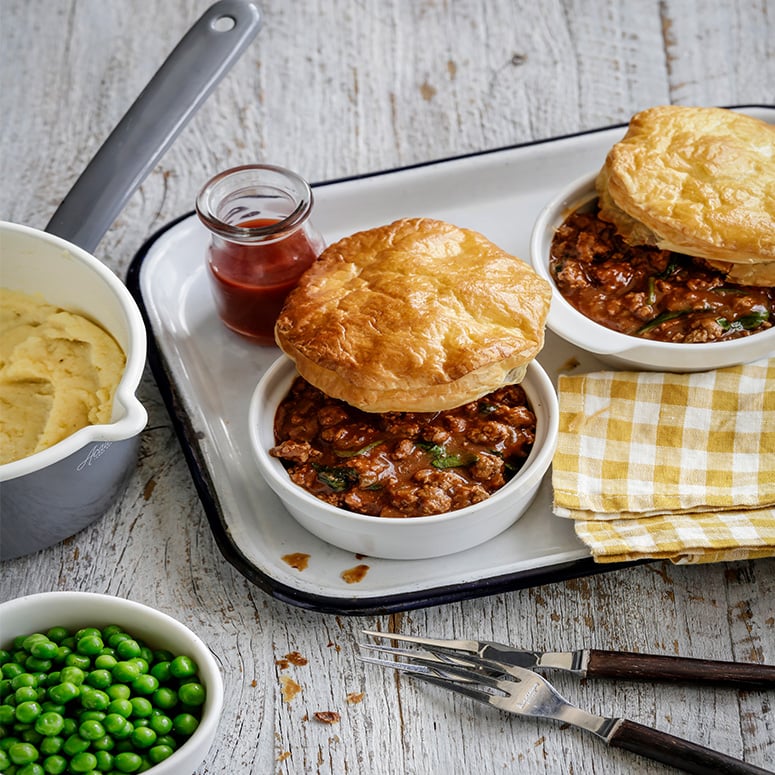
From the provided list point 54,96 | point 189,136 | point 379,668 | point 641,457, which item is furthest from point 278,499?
point 54,96

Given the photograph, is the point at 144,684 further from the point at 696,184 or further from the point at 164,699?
the point at 696,184

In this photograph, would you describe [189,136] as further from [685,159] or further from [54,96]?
[685,159]

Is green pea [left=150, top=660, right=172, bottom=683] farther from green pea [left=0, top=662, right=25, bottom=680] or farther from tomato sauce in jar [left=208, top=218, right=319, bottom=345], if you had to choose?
tomato sauce in jar [left=208, top=218, right=319, bottom=345]

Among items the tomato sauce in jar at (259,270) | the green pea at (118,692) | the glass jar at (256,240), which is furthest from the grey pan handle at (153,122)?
the green pea at (118,692)

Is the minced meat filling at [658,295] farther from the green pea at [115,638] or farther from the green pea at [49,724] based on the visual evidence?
the green pea at [49,724]

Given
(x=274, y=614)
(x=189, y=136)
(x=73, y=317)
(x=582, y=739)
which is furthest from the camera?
(x=189, y=136)

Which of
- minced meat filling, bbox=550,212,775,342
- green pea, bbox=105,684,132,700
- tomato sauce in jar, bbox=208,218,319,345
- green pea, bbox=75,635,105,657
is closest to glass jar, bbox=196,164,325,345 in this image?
tomato sauce in jar, bbox=208,218,319,345

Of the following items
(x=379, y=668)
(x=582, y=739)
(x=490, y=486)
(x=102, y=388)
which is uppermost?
(x=102, y=388)
